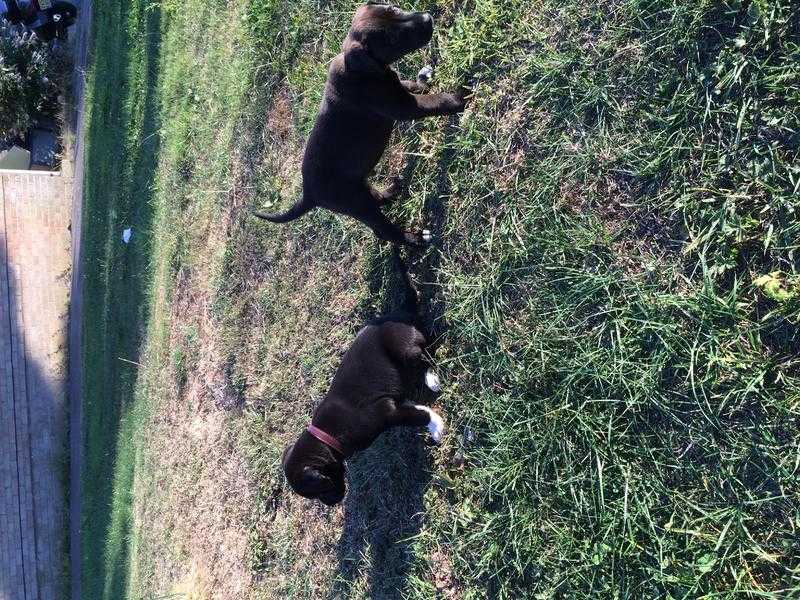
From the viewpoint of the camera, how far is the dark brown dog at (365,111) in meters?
3.45

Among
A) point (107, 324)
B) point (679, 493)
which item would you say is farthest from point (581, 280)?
point (107, 324)

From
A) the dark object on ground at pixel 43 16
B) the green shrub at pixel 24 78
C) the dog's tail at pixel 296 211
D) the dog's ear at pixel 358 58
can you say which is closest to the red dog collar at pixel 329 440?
the dog's tail at pixel 296 211

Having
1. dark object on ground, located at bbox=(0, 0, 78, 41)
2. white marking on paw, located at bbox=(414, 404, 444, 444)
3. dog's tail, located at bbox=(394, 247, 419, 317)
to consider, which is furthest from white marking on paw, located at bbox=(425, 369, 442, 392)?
dark object on ground, located at bbox=(0, 0, 78, 41)

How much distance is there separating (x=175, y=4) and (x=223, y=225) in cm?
340

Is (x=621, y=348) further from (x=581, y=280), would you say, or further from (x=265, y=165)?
(x=265, y=165)

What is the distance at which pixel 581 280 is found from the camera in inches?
139

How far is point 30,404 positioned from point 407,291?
26.1ft

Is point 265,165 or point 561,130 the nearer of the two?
point 561,130

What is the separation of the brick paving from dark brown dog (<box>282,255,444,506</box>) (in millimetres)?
7045

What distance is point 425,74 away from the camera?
438 cm

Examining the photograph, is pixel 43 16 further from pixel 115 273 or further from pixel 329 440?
pixel 329 440

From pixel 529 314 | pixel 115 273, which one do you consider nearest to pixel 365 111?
pixel 529 314

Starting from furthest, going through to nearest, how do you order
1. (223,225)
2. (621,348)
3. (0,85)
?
(0,85) < (223,225) < (621,348)

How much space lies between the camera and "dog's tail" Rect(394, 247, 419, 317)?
4.44 m
